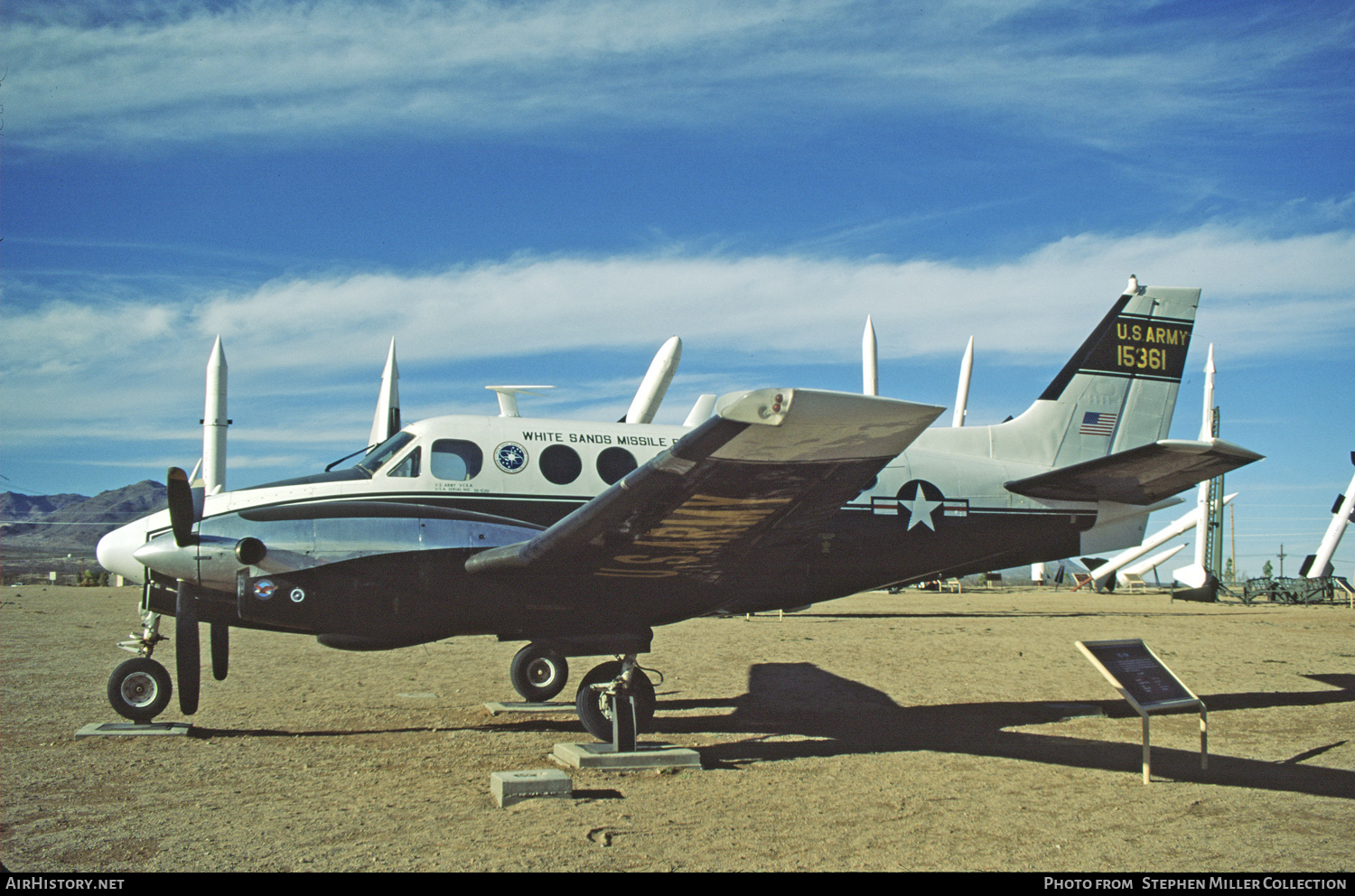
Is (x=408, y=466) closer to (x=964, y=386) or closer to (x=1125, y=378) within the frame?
(x=1125, y=378)

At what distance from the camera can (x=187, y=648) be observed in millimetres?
8969

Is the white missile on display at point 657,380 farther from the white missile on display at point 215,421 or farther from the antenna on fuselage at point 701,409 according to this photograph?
the antenna on fuselage at point 701,409

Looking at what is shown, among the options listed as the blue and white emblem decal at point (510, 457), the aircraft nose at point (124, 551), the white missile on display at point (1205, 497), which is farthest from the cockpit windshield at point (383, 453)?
the white missile on display at point (1205, 497)

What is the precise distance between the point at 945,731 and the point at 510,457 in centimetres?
641

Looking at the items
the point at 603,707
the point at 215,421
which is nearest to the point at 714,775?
the point at 603,707

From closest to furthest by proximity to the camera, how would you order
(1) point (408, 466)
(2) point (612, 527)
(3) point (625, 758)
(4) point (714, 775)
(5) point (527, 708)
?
(2) point (612, 527)
(4) point (714, 775)
(3) point (625, 758)
(1) point (408, 466)
(5) point (527, 708)

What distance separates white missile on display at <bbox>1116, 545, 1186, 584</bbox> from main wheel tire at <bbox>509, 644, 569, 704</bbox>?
223 feet

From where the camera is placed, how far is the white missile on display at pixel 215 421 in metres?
39.8

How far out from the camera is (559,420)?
10641 mm

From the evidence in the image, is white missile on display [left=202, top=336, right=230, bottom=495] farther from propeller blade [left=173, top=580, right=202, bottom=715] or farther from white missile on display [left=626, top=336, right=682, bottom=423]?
propeller blade [left=173, top=580, right=202, bottom=715]

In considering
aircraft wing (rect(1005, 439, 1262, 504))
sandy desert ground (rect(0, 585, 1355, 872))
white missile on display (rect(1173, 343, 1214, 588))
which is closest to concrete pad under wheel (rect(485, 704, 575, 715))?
sandy desert ground (rect(0, 585, 1355, 872))

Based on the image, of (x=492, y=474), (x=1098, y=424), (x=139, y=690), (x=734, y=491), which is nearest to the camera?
(x=734, y=491)

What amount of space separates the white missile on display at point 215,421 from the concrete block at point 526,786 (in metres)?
37.4

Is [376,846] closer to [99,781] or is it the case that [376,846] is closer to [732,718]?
[99,781]
